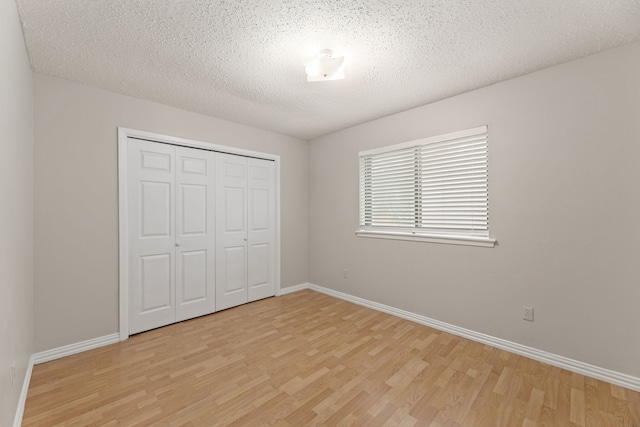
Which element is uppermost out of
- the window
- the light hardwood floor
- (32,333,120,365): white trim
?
the window

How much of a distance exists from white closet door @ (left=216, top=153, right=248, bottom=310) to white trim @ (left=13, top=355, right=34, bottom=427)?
1695 mm

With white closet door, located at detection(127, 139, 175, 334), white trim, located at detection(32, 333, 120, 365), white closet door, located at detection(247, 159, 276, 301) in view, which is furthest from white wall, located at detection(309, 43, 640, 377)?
white trim, located at detection(32, 333, 120, 365)

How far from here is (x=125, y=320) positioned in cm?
278

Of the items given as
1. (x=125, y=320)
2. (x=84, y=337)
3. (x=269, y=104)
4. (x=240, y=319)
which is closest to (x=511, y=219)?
A: (x=269, y=104)

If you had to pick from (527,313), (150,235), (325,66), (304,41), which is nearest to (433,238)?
(527,313)

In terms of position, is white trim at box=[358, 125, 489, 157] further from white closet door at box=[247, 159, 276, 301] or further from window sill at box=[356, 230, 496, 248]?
white closet door at box=[247, 159, 276, 301]

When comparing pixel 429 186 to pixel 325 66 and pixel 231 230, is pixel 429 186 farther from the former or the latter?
pixel 231 230

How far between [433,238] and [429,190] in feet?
1.82

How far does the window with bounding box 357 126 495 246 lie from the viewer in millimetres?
2777

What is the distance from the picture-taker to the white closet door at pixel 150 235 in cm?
290

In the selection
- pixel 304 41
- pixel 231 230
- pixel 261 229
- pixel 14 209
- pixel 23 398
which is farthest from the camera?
pixel 261 229

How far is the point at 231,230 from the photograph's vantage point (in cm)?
371

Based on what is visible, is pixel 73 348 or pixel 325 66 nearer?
pixel 325 66

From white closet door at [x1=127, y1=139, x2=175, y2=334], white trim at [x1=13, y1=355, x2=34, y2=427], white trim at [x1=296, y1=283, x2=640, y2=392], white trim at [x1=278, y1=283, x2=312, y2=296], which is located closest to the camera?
white trim at [x1=13, y1=355, x2=34, y2=427]
